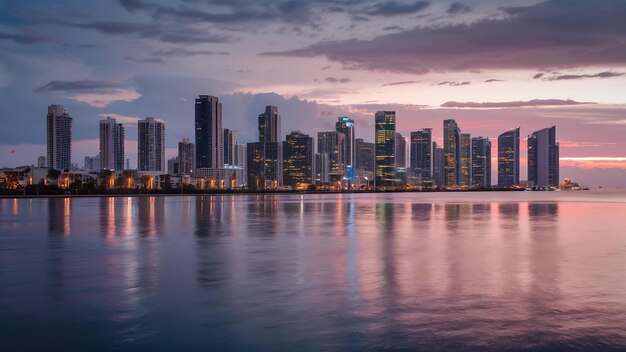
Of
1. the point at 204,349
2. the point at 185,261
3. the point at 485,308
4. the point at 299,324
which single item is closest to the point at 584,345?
the point at 485,308

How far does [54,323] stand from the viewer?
13203 mm

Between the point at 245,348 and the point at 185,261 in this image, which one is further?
the point at 185,261

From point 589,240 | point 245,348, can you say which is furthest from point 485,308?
point 589,240

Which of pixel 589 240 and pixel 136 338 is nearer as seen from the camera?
pixel 136 338

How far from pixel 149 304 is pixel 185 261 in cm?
872

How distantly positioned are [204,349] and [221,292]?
5797mm

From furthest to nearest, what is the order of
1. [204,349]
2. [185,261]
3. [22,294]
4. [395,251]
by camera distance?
1. [395,251]
2. [185,261]
3. [22,294]
4. [204,349]

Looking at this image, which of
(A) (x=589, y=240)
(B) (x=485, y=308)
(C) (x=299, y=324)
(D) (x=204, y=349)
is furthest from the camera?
(A) (x=589, y=240)

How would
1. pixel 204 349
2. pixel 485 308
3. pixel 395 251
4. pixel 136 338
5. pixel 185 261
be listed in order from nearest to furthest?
pixel 204 349 → pixel 136 338 → pixel 485 308 → pixel 185 261 → pixel 395 251

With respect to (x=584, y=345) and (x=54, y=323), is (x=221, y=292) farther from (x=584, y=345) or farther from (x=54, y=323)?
(x=584, y=345)

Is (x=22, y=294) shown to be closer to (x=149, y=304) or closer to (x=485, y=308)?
(x=149, y=304)

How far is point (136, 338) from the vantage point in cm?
1181

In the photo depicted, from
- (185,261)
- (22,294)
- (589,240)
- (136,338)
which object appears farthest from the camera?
(589,240)

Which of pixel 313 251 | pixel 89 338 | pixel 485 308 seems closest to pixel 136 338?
pixel 89 338
